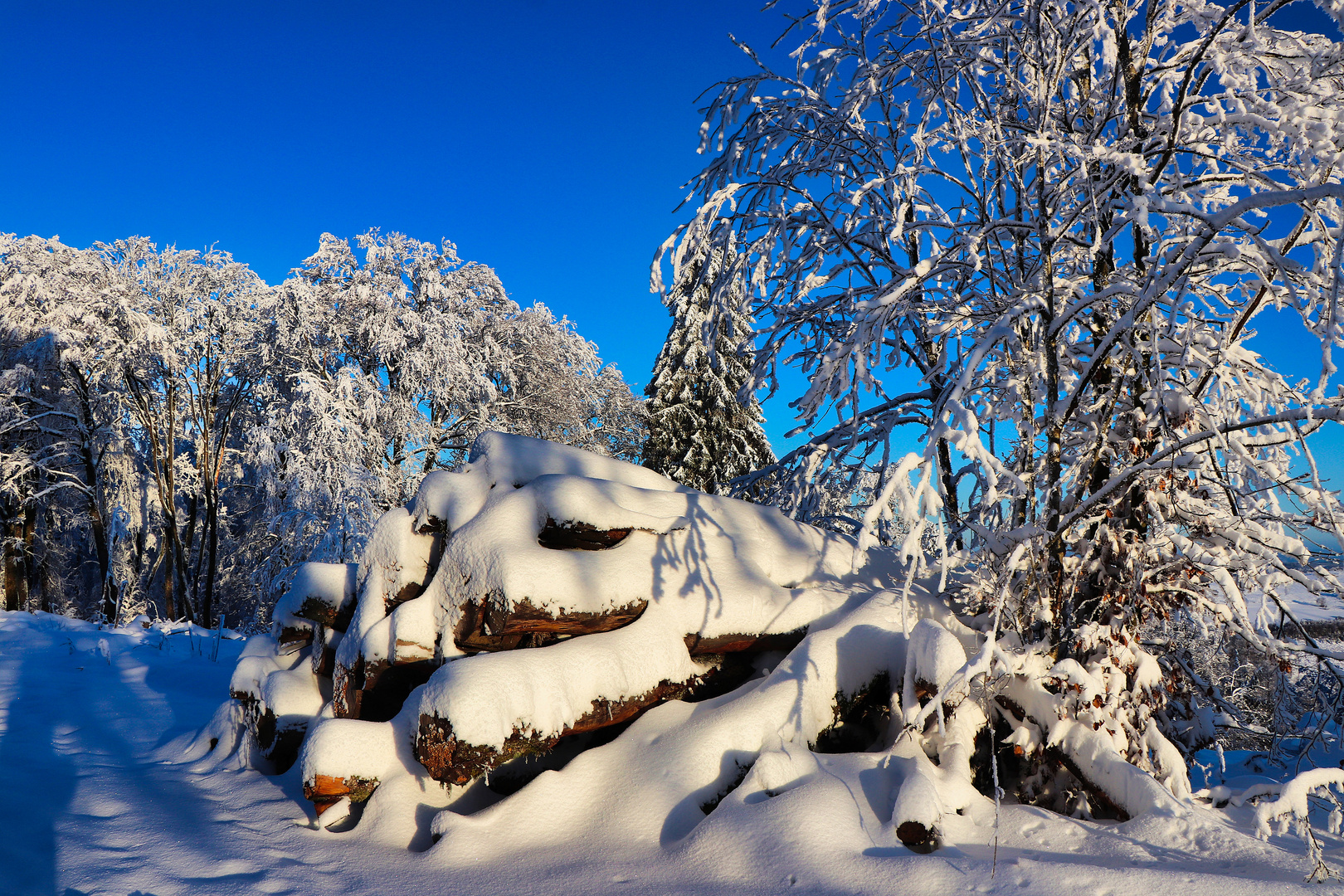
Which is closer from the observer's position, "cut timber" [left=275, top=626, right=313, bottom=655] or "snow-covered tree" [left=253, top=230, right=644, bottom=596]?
"cut timber" [left=275, top=626, right=313, bottom=655]

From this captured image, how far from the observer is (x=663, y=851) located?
302cm

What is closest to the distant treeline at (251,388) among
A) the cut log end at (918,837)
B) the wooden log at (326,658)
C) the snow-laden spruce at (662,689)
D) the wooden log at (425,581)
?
the wooden log at (326,658)

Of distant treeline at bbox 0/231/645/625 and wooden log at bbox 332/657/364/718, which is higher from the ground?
distant treeline at bbox 0/231/645/625

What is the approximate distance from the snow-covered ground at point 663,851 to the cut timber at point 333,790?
0.47ft

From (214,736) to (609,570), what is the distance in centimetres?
335

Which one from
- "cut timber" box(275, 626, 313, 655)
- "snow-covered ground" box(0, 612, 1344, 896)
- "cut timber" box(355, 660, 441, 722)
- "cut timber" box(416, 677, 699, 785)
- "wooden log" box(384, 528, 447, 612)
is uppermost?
"wooden log" box(384, 528, 447, 612)

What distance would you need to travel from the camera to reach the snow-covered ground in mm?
2676

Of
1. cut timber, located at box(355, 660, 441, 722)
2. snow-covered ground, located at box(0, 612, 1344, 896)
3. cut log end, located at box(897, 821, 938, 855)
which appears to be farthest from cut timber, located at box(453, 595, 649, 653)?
cut log end, located at box(897, 821, 938, 855)

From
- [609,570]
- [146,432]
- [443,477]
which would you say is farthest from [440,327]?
[609,570]

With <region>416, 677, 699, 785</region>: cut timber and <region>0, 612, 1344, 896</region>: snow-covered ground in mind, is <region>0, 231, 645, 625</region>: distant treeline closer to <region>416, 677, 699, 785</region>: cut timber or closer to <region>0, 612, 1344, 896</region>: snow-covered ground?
<region>0, 612, 1344, 896</region>: snow-covered ground

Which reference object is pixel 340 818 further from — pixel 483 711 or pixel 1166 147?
pixel 1166 147

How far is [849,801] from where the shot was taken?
3053mm

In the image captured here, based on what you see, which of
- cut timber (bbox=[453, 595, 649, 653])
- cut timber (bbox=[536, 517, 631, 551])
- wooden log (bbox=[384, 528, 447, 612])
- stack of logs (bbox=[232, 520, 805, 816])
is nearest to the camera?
stack of logs (bbox=[232, 520, 805, 816])

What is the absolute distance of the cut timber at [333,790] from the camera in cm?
355
